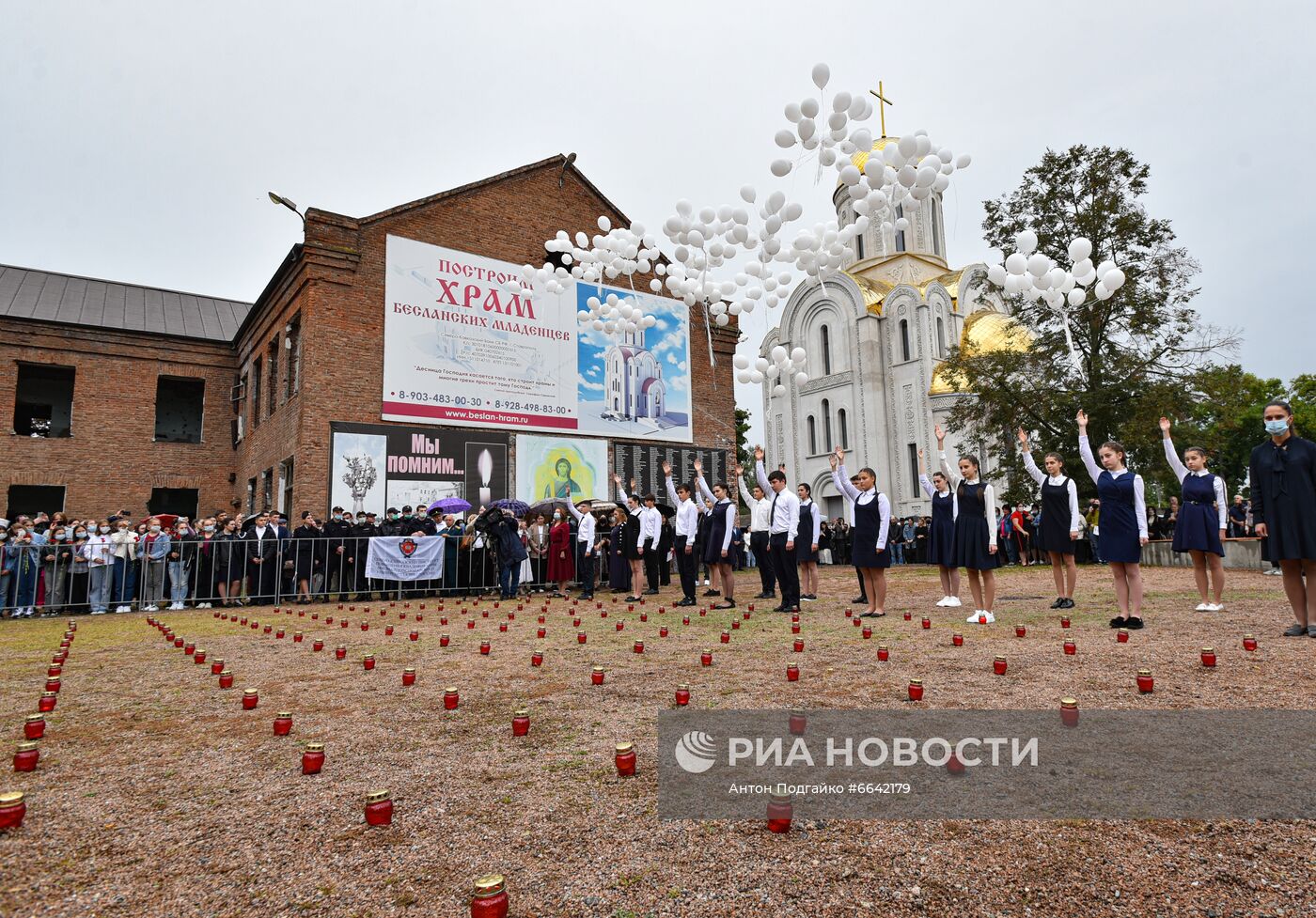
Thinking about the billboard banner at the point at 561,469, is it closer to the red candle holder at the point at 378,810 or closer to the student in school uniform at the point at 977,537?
the student in school uniform at the point at 977,537

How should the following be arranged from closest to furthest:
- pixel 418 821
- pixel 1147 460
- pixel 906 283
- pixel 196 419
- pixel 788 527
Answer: pixel 418 821 → pixel 788 527 → pixel 1147 460 → pixel 196 419 → pixel 906 283

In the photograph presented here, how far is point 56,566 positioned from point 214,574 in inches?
104

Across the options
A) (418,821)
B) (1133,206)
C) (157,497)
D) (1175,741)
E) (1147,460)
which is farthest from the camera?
(157,497)

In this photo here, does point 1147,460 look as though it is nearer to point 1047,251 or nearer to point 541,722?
point 1047,251

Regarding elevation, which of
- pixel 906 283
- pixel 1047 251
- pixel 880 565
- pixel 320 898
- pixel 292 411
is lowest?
pixel 320 898

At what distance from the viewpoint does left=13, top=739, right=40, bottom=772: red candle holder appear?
158 inches

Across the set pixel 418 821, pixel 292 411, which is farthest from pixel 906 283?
pixel 418 821

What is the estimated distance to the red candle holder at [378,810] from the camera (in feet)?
10.4

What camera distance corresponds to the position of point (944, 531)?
10.9 metres

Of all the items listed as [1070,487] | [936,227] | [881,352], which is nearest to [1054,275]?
[1070,487]

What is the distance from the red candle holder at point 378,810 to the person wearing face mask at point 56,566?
14.8 m

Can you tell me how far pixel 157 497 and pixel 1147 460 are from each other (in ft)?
114

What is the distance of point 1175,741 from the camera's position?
3.99 meters

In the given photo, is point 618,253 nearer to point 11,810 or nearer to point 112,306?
point 11,810
